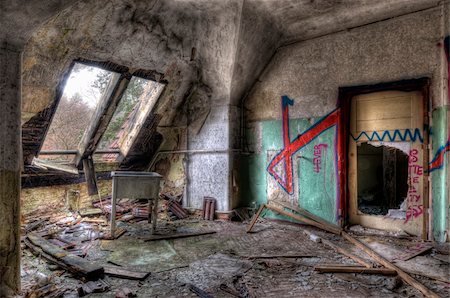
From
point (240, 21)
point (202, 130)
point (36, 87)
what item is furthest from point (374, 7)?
point (36, 87)

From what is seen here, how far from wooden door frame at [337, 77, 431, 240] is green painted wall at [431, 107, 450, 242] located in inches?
3.8

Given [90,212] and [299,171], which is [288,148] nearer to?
[299,171]

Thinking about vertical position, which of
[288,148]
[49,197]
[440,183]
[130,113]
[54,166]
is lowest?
[49,197]

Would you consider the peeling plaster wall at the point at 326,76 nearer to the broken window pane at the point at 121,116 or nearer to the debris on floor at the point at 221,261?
the debris on floor at the point at 221,261

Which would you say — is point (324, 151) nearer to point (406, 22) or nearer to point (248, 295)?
point (406, 22)

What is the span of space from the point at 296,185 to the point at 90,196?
475cm

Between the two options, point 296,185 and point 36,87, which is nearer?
point 36,87

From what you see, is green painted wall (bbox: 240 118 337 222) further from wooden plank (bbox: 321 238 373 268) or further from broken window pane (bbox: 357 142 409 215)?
broken window pane (bbox: 357 142 409 215)

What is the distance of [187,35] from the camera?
5.66 metres

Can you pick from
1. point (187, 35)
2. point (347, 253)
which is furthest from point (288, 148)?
point (187, 35)

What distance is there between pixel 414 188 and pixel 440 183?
0.38 metres

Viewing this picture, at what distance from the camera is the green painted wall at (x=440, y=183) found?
4.66 meters

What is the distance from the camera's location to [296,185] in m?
6.14

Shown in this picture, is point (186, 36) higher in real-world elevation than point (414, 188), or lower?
higher
